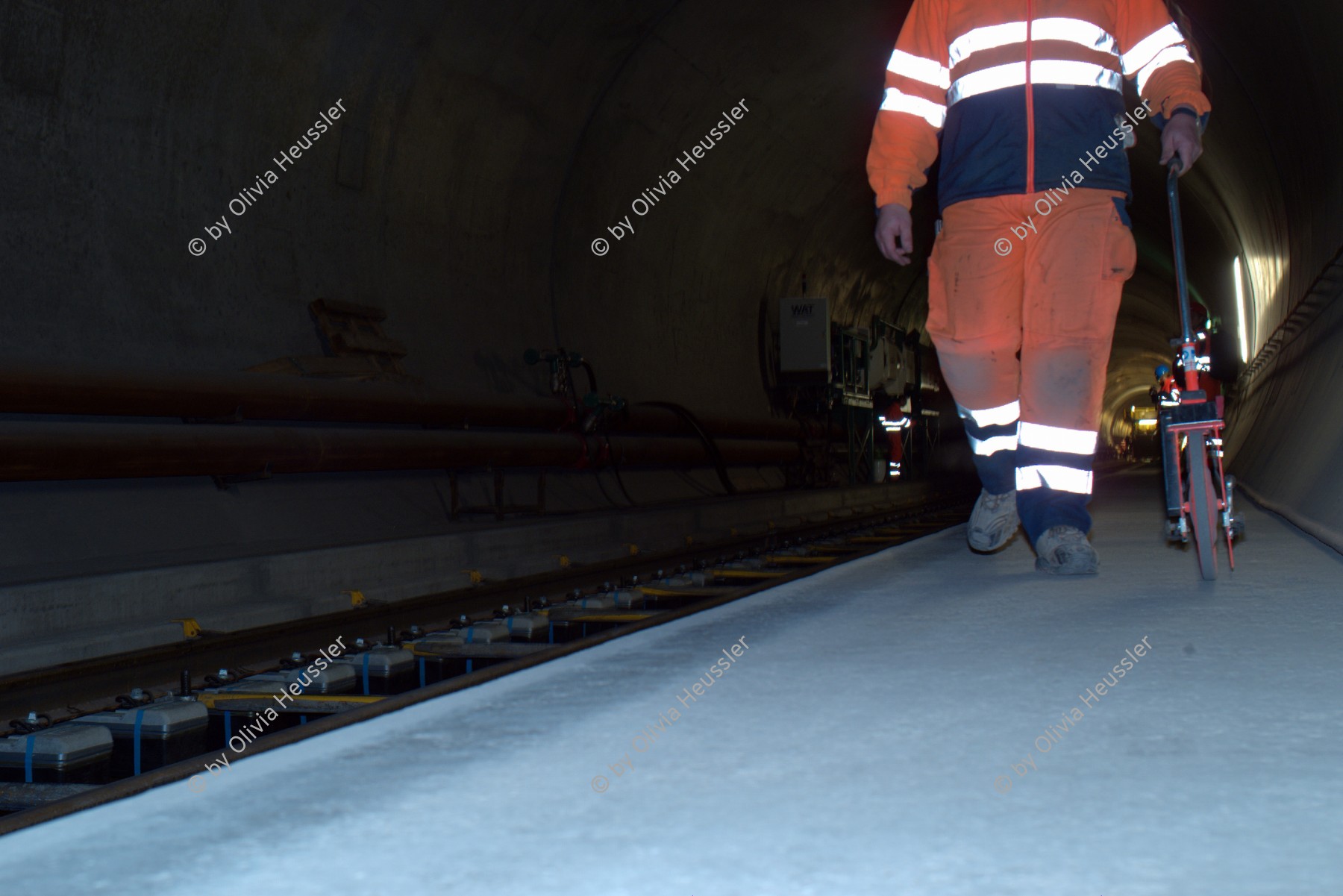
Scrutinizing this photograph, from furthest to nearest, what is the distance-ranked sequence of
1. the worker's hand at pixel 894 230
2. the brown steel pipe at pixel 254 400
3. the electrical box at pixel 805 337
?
1. the electrical box at pixel 805 337
2. the brown steel pipe at pixel 254 400
3. the worker's hand at pixel 894 230

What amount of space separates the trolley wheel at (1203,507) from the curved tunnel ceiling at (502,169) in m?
4.64

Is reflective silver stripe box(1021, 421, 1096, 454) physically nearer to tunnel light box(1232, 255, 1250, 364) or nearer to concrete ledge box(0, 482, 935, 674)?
concrete ledge box(0, 482, 935, 674)

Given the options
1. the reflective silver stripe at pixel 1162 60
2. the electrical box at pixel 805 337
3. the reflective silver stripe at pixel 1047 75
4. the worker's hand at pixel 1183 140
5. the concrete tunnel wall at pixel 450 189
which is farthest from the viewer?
the electrical box at pixel 805 337

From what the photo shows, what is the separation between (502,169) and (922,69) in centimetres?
580

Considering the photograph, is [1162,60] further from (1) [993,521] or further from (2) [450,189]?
(2) [450,189]

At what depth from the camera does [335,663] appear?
3713 millimetres

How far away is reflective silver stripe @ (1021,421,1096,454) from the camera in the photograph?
3865 millimetres

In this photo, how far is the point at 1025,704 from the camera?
1926 millimetres

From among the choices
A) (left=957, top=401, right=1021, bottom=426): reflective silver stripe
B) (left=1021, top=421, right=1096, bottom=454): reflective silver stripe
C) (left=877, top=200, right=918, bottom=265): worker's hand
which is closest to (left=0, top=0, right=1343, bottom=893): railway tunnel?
(left=1021, top=421, right=1096, bottom=454): reflective silver stripe

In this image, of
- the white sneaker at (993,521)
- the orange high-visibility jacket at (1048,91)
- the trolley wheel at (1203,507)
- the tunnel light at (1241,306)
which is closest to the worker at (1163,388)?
the white sneaker at (993,521)

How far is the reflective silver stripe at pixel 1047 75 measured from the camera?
3.89m

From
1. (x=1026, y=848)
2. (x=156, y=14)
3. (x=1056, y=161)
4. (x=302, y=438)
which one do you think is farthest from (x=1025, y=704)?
(x=156, y=14)

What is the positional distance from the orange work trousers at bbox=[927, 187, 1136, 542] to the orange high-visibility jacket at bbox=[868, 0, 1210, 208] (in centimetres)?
8

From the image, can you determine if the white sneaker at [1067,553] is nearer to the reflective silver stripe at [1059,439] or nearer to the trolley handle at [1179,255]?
the reflective silver stripe at [1059,439]
